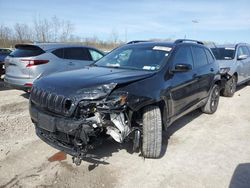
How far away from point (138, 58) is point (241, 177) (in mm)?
2530

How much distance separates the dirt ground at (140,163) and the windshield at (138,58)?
4.54ft

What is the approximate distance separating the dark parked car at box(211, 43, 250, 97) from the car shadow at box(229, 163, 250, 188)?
16.3 ft

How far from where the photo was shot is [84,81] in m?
3.56

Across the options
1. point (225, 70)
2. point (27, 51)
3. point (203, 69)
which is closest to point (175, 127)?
point (203, 69)

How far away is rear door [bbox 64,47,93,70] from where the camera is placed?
764 centimetres

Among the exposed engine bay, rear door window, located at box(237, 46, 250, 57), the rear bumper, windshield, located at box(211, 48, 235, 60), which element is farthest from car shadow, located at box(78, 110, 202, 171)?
rear door window, located at box(237, 46, 250, 57)

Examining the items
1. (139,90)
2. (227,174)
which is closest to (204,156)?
(227,174)

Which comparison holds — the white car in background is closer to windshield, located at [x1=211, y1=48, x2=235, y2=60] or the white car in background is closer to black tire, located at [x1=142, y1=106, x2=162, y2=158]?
black tire, located at [x1=142, y1=106, x2=162, y2=158]

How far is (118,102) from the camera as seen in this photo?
3.32 meters

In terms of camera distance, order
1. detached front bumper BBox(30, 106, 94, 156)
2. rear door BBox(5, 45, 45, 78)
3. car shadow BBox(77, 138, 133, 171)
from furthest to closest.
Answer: rear door BBox(5, 45, 45, 78) < car shadow BBox(77, 138, 133, 171) < detached front bumper BBox(30, 106, 94, 156)

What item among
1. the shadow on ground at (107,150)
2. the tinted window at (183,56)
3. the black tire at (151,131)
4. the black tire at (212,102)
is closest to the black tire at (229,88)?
the black tire at (212,102)

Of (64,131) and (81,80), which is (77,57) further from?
(64,131)

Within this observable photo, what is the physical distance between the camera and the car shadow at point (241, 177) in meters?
3.38

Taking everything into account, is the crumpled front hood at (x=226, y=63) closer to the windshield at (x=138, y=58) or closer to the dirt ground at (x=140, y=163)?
the dirt ground at (x=140, y=163)
